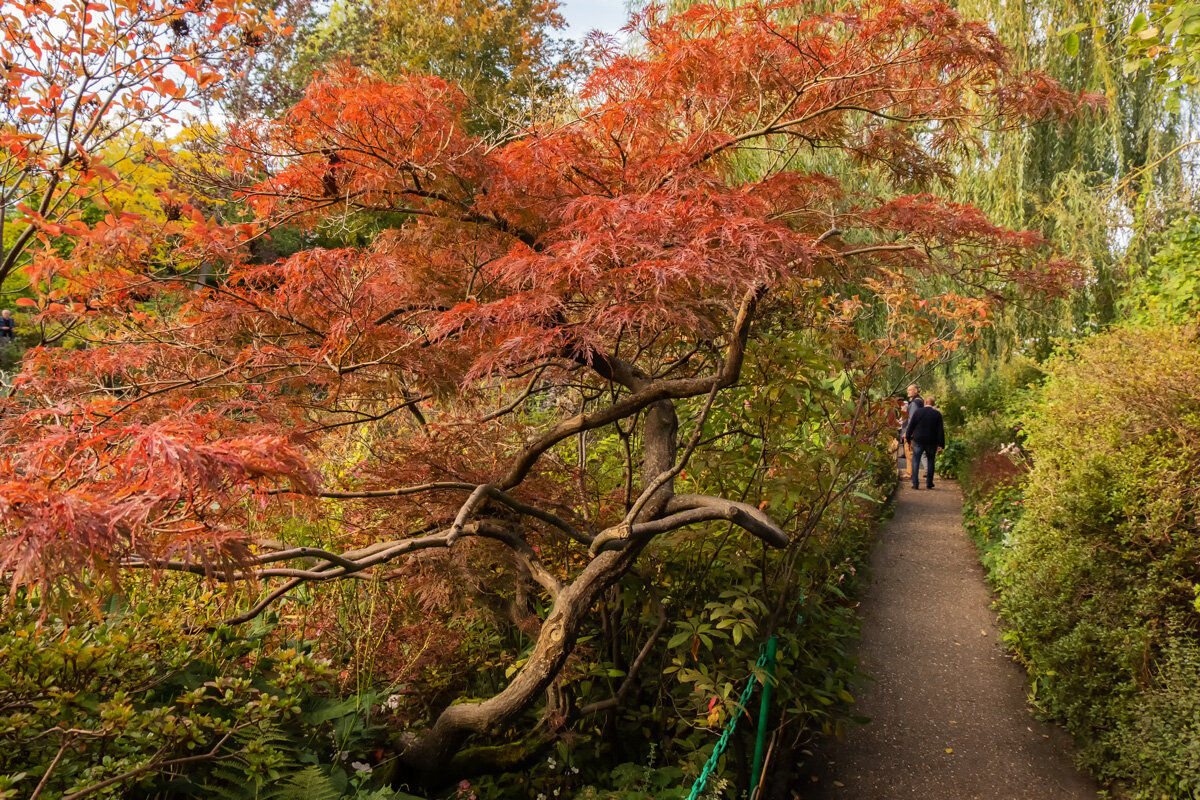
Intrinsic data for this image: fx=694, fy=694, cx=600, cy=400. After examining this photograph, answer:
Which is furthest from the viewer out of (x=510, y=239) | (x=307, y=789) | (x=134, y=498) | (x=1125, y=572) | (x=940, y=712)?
(x=940, y=712)

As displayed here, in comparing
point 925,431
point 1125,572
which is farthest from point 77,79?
point 925,431

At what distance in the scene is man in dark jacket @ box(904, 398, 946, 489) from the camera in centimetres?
929

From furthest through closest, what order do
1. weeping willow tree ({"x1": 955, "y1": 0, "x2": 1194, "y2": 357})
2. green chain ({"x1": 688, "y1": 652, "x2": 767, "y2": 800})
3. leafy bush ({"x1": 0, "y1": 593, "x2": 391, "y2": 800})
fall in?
weeping willow tree ({"x1": 955, "y1": 0, "x2": 1194, "y2": 357})
green chain ({"x1": 688, "y1": 652, "x2": 767, "y2": 800})
leafy bush ({"x1": 0, "y1": 593, "x2": 391, "y2": 800})

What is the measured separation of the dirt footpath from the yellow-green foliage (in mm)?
233

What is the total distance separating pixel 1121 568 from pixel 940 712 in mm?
1308

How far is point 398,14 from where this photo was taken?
1286cm

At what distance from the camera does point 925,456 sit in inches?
387

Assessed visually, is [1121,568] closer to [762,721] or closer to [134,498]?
[762,721]

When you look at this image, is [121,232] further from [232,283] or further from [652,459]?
[652,459]

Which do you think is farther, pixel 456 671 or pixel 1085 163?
pixel 1085 163

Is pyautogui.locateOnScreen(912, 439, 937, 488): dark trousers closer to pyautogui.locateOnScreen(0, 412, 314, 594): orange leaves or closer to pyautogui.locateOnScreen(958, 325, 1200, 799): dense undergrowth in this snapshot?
pyautogui.locateOnScreen(958, 325, 1200, 799): dense undergrowth

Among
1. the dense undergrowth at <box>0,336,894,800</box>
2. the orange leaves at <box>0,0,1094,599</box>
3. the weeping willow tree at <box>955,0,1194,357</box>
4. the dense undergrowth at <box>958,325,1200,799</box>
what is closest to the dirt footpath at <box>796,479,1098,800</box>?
the dense undergrowth at <box>958,325,1200,799</box>

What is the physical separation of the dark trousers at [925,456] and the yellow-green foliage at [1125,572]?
4.98 metres

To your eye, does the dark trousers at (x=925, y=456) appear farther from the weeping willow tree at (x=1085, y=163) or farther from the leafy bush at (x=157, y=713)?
the leafy bush at (x=157, y=713)
